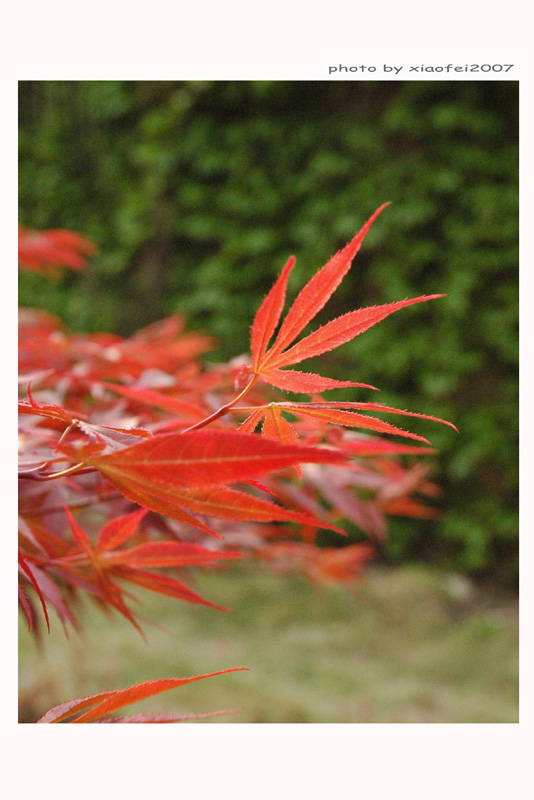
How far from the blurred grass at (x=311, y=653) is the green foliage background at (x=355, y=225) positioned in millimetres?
376

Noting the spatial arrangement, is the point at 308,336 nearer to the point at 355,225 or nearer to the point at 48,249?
the point at 48,249

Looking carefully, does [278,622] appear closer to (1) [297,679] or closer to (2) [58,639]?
(1) [297,679]

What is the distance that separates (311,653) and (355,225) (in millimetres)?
1577

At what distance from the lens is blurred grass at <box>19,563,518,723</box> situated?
1546mm

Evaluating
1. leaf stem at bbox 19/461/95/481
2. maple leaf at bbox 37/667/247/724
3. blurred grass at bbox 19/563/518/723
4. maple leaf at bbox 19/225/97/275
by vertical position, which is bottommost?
blurred grass at bbox 19/563/518/723

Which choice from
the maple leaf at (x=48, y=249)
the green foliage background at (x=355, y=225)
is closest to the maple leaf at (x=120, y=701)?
the maple leaf at (x=48, y=249)

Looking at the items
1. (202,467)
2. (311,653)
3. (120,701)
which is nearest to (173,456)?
(202,467)

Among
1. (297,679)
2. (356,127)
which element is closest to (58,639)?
(297,679)

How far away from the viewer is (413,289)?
8.15 ft

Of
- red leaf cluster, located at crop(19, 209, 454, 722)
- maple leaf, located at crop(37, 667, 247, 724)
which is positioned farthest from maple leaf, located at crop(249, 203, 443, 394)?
maple leaf, located at crop(37, 667, 247, 724)

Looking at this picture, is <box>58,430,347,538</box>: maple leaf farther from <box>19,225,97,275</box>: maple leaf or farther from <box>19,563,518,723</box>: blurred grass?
<box>19,563,518,723</box>: blurred grass

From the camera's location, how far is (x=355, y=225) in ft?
7.87

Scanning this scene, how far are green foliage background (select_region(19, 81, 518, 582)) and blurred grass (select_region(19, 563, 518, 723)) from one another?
0.38 metres

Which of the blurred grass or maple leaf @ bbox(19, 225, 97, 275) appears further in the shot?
the blurred grass
